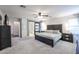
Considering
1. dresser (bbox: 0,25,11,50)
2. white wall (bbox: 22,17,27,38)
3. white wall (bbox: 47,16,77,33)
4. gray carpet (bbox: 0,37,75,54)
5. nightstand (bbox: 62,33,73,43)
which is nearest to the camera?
gray carpet (bbox: 0,37,75,54)

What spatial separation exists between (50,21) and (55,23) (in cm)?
65

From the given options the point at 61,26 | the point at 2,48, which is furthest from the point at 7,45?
the point at 61,26

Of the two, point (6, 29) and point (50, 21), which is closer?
point (6, 29)

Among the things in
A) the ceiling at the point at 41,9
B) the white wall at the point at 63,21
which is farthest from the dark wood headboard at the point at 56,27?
the ceiling at the point at 41,9

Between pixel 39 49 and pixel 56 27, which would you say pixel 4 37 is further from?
pixel 56 27

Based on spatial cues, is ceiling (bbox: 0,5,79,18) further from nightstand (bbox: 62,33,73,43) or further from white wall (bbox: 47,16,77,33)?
nightstand (bbox: 62,33,73,43)

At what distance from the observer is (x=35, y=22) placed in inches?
359

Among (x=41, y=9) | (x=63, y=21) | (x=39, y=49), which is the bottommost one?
(x=39, y=49)

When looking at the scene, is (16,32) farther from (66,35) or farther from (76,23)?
(76,23)

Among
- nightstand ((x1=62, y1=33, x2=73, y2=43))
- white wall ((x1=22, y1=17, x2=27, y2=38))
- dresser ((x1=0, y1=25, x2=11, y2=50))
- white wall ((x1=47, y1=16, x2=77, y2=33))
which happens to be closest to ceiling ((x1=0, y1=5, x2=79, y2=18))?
dresser ((x1=0, y1=25, x2=11, y2=50))

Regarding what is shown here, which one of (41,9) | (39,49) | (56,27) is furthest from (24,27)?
(39,49)

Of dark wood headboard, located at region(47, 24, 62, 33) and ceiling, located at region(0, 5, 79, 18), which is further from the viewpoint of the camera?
dark wood headboard, located at region(47, 24, 62, 33)

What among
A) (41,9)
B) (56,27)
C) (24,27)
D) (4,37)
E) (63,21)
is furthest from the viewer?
(24,27)

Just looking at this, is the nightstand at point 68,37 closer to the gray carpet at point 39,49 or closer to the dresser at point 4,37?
the gray carpet at point 39,49
